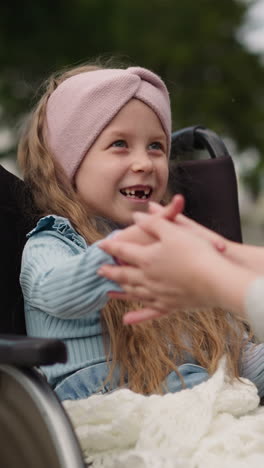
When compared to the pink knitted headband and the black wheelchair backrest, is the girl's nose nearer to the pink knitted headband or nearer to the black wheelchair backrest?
the pink knitted headband

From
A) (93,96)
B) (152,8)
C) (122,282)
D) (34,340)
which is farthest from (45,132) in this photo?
(152,8)

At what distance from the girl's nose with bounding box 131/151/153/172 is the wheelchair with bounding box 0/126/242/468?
32 cm

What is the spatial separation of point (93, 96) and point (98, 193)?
275mm

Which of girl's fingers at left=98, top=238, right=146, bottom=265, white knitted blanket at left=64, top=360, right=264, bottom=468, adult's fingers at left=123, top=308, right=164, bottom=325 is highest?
girl's fingers at left=98, top=238, right=146, bottom=265

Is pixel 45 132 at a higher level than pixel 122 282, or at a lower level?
higher

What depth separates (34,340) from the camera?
1520 millimetres

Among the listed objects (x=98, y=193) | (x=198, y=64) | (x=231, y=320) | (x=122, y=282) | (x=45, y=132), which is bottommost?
(x=231, y=320)

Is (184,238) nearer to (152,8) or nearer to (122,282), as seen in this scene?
(122,282)

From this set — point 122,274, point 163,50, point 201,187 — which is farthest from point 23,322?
point 163,50

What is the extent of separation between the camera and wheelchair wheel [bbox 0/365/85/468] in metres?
1.50

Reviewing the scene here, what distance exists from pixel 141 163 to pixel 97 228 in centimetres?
22

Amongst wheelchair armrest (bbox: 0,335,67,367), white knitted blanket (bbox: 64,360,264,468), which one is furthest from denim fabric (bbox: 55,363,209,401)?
wheelchair armrest (bbox: 0,335,67,367)

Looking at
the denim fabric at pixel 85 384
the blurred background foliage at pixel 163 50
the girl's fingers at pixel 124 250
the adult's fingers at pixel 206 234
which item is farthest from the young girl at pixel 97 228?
the blurred background foliage at pixel 163 50

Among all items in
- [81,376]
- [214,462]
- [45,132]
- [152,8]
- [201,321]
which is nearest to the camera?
[214,462]
